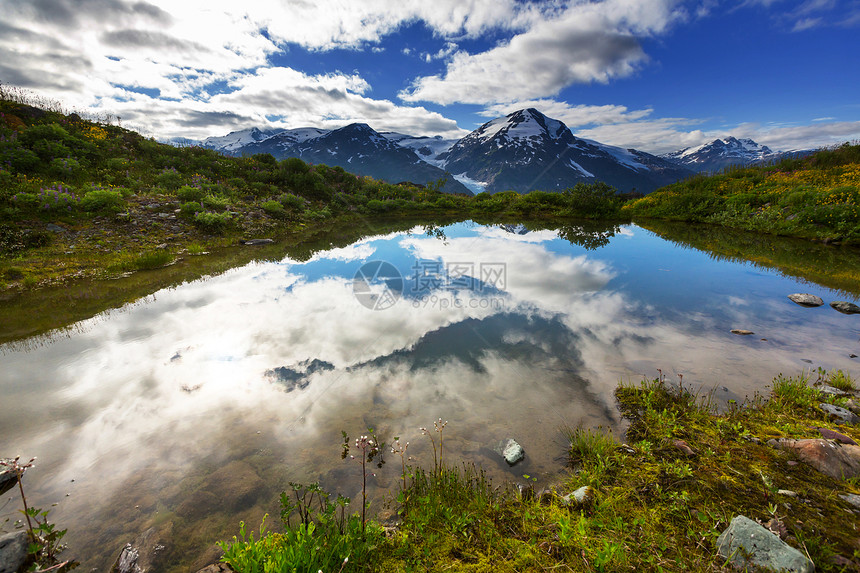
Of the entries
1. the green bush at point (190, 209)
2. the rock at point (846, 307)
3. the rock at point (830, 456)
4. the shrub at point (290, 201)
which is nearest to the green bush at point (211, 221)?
the green bush at point (190, 209)

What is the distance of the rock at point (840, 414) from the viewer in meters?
4.20

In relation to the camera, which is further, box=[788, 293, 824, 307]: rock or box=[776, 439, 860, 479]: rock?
box=[788, 293, 824, 307]: rock

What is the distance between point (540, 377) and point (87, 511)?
6.47 meters

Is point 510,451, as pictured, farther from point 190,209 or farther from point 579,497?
point 190,209

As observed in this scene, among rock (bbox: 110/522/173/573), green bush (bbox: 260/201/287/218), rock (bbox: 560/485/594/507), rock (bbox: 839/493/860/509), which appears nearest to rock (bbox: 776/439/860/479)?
rock (bbox: 839/493/860/509)

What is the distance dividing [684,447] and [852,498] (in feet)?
4.12

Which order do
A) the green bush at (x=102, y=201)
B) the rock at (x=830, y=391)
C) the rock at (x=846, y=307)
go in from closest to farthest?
1. the rock at (x=830, y=391)
2. the rock at (x=846, y=307)
3. the green bush at (x=102, y=201)

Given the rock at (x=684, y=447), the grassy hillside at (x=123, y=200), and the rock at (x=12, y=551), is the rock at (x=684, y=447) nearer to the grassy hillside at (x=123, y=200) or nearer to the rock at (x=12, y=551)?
the rock at (x=12, y=551)

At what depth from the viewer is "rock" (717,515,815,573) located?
2.13 meters

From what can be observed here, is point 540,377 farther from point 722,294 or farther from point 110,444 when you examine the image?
point 722,294

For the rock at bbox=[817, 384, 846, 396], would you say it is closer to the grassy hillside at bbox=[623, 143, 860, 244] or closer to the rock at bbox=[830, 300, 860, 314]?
the rock at bbox=[830, 300, 860, 314]

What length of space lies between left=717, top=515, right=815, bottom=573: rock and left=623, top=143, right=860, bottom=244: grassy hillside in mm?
26412

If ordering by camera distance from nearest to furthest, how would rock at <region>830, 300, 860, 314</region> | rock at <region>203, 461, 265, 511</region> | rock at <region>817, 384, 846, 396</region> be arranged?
1. rock at <region>203, 461, 265, 511</region>
2. rock at <region>817, 384, 846, 396</region>
3. rock at <region>830, 300, 860, 314</region>

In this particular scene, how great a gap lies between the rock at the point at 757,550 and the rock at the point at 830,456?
5.85ft
